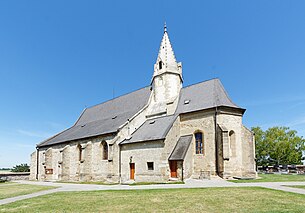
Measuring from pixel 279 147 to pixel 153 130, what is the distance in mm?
37299

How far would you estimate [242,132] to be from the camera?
84.0 ft

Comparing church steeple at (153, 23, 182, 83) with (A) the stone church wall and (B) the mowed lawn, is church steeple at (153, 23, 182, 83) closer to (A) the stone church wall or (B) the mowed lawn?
(A) the stone church wall

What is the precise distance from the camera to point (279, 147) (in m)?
52.1

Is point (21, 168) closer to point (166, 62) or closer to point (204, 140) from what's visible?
point (166, 62)

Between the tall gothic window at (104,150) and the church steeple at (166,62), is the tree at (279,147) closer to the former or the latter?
the church steeple at (166,62)

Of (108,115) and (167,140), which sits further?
(108,115)

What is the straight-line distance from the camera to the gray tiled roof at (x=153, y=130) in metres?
24.6

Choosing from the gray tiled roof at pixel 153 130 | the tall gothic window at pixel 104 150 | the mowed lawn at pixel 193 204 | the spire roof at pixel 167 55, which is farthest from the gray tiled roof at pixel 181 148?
the mowed lawn at pixel 193 204

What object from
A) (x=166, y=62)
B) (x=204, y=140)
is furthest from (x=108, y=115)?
(x=204, y=140)

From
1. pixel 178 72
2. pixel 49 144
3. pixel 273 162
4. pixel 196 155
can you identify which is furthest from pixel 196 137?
pixel 273 162

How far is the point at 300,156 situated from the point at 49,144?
5063 centimetres

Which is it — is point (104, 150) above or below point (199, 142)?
below

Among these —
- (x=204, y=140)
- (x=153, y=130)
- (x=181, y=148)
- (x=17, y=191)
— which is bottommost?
(x=17, y=191)

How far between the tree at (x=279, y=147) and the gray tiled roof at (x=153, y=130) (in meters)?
34.7
